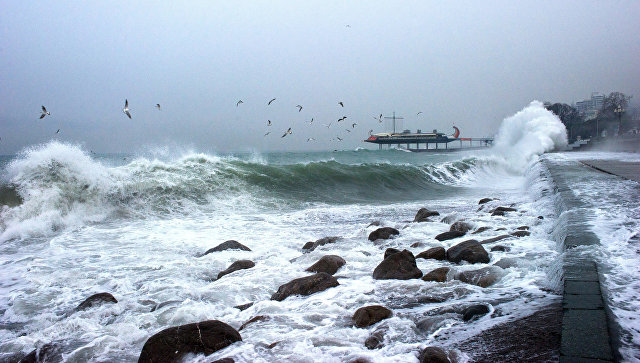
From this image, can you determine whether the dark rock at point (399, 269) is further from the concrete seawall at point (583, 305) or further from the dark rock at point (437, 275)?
the concrete seawall at point (583, 305)

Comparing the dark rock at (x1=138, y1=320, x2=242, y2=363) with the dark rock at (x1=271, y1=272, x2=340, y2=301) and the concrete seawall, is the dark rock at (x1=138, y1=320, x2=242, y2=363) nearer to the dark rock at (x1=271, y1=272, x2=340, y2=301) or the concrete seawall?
the dark rock at (x1=271, y1=272, x2=340, y2=301)

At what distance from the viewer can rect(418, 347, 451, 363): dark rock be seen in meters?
2.44

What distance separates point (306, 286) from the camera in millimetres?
4316

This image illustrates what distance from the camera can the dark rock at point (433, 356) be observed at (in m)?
2.44

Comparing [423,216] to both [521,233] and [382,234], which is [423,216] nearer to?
[382,234]

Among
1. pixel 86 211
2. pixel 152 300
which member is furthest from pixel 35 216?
pixel 152 300

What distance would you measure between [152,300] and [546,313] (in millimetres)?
3682

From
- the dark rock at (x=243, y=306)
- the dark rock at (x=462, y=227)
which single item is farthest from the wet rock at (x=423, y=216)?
the dark rock at (x=243, y=306)

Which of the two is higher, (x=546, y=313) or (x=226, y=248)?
(x=546, y=313)

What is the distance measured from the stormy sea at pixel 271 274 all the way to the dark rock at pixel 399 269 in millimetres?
39

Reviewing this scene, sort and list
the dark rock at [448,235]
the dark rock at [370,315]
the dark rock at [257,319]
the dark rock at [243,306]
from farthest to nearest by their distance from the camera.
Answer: the dark rock at [448,235]
the dark rock at [243,306]
the dark rock at [257,319]
the dark rock at [370,315]

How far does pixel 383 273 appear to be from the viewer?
4.60 meters

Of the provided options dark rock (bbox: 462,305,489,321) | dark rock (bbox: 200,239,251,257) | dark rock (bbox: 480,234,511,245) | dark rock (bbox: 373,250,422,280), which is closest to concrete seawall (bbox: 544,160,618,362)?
dark rock (bbox: 462,305,489,321)

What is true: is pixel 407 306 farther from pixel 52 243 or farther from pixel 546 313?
pixel 52 243
